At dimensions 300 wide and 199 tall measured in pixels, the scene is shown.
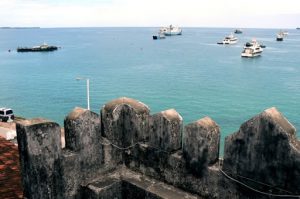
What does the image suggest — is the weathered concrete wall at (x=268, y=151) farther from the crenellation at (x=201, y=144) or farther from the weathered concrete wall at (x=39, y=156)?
the weathered concrete wall at (x=39, y=156)

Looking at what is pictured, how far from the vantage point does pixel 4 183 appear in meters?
5.82

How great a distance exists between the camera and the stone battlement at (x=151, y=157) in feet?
13.7

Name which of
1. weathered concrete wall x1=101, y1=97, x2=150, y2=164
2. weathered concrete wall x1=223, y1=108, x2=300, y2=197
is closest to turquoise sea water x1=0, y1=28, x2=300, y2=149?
weathered concrete wall x1=101, y1=97, x2=150, y2=164

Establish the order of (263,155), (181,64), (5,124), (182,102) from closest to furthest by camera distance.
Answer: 1. (263,155)
2. (5,124)
3. (182,102)
4. (181,64)

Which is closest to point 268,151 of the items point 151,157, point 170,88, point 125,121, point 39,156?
point 151,157

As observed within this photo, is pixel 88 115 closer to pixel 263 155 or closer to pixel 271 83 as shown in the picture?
pixel 263 155

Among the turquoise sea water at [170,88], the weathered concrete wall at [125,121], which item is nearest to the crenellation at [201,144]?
→ the weathered concrete wall at [125,121]

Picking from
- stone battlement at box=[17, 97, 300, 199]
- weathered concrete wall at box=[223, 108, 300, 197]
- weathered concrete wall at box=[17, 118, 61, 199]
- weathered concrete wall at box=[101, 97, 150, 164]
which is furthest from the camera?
weathered concrete wall at box=[101, 97, 150, 164]

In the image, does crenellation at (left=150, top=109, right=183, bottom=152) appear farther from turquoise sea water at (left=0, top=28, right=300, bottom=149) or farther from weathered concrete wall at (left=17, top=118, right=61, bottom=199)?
turquoise sea water at (left=0, top=28, right=300, bottom=149)

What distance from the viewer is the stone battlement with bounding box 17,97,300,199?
4.18m

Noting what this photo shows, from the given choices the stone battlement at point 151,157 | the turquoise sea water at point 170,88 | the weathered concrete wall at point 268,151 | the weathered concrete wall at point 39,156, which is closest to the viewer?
the weathered concrete wall at point 268,151

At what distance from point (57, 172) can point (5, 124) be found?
40.5 metres

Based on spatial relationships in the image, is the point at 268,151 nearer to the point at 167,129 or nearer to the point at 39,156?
the point at 167,129

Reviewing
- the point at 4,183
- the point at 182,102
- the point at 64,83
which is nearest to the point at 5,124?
the point at 182,102
